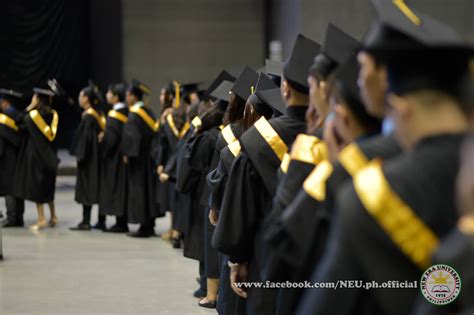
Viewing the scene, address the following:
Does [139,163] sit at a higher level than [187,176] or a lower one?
lower

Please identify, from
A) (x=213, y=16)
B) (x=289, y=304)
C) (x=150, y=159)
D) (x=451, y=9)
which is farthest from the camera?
(x=213, y=16)

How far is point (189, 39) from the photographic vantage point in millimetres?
20109

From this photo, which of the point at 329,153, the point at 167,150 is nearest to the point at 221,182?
the point at 329,153

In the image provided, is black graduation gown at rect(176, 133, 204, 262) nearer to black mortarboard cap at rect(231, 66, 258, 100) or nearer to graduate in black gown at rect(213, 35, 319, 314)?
black mortarboard cap at rect(231, 66, 258, 100)

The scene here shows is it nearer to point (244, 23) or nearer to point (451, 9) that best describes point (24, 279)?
point (451, 9)

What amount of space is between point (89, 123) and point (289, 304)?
27.3 feet

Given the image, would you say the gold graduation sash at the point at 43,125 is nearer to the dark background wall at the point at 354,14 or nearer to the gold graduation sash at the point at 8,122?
the gold graduation sash at the point at 8,122

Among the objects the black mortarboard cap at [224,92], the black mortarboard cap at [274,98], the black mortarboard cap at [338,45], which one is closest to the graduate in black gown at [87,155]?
the black mortarboard cap at [224,92]

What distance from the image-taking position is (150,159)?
446 inches

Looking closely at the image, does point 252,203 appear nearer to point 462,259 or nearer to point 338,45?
point 338,45

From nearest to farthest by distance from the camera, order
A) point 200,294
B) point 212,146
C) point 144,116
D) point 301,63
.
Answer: point 301,63
point 212,146
point 200,294
point 144,116

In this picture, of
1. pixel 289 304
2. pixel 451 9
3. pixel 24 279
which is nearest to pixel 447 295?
pixel 289 304

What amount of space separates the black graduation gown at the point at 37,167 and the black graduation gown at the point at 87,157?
0.32 metres

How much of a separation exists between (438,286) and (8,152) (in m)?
10.1
